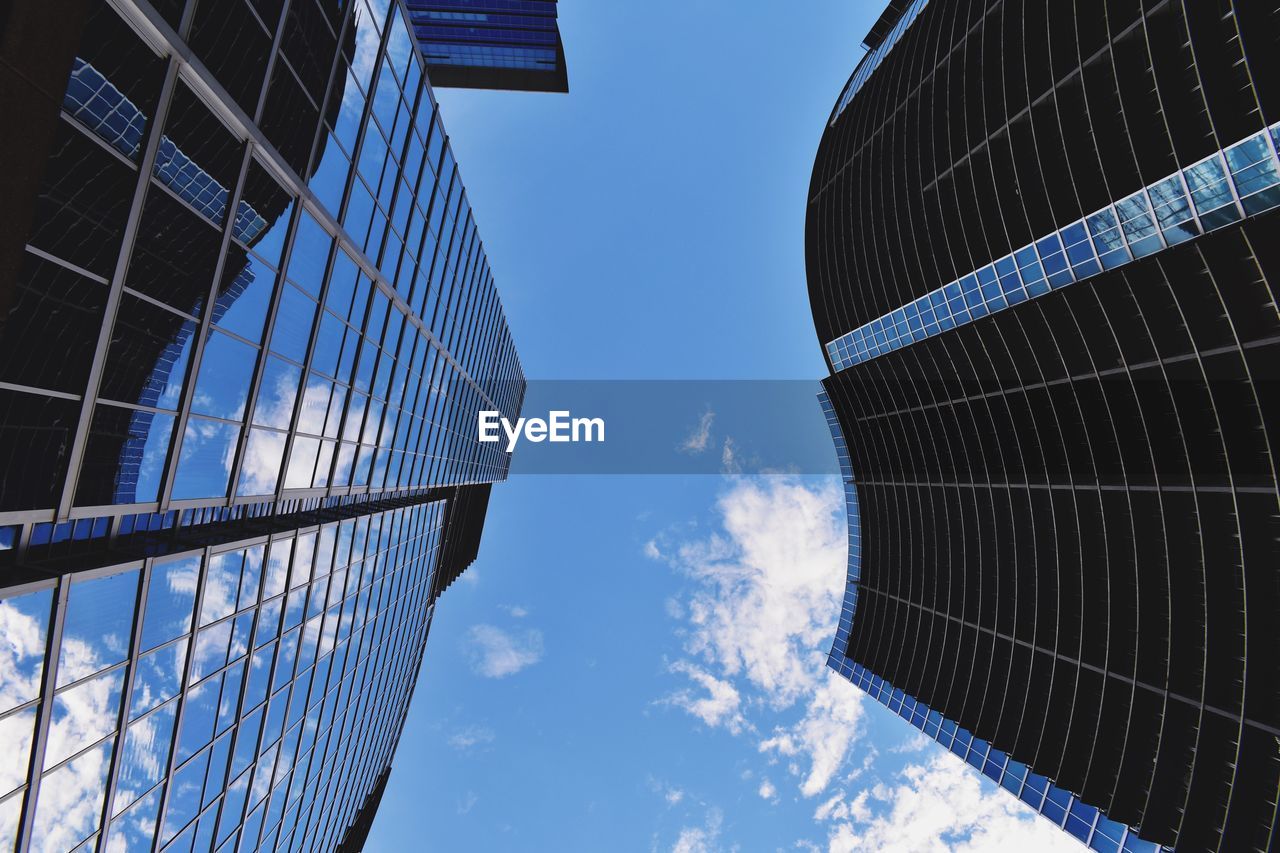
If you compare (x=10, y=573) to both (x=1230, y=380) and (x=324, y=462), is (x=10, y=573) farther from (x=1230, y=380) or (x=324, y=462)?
(x=1230, y=380)

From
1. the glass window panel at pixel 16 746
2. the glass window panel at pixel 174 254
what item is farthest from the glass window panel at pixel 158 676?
the glass window panel at pixel 174 254

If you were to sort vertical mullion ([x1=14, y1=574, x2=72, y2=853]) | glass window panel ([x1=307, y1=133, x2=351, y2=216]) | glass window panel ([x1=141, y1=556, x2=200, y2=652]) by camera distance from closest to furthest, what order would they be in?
vertical mullion ([x1=14, y1=574, x2=72, y2=853])
glass window panel ([x1=141, y1=556, x2=200, y2=652])
glass window panel ([x1=307, y1=133, x2=351, y2=216])

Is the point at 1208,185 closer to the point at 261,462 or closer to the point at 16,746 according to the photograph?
the point at 261,462

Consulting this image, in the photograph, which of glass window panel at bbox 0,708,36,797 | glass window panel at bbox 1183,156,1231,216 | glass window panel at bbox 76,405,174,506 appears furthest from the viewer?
glass window panel at bbox 1183,156,1231,216

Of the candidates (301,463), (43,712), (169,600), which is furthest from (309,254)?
(43,712)

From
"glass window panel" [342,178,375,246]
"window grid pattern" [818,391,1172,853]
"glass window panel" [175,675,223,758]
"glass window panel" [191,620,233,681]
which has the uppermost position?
"glass window panel" [342,178,375,246]

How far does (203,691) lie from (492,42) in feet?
216

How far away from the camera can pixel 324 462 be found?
63.7ft

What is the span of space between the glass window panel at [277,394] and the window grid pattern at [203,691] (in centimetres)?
363

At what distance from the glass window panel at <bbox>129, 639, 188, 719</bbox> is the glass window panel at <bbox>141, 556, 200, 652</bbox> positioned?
0.32 metres

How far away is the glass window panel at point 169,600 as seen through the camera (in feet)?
39.3

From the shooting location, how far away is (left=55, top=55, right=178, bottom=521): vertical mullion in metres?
9.29

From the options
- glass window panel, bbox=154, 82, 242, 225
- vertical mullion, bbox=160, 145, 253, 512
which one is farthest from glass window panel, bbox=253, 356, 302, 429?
glass window panel, bbox=154, 82, 242, 225

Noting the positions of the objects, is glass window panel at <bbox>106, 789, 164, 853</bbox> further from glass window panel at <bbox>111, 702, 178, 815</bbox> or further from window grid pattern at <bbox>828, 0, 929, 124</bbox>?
window grid pattern at <bbox>828, 0, 929, 124</bbox>
